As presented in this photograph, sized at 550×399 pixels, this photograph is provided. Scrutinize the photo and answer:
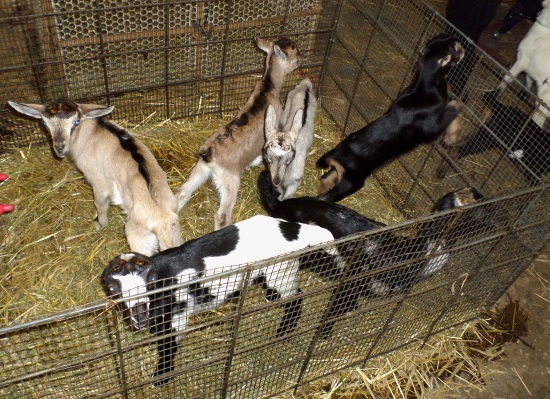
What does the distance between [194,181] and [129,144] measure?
0.83 metres

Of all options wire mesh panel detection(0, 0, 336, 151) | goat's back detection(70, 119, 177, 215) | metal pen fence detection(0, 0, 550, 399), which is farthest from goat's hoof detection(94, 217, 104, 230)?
wire mesh panel detection(0, 0, 336, 151)

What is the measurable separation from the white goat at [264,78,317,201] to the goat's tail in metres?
0.07

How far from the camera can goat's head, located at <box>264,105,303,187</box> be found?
491 cm

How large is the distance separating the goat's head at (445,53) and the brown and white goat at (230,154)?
166 cm

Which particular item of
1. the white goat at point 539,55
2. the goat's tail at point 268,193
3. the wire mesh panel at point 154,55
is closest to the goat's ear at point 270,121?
the goat's tail at point 268,193

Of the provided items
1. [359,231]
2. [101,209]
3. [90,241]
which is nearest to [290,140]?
[359,231]

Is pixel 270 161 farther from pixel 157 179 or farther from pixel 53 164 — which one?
pixel 53 164

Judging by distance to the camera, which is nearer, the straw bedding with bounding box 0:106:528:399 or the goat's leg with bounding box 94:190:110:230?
the straw bedding with bounding box 0:106:528:399

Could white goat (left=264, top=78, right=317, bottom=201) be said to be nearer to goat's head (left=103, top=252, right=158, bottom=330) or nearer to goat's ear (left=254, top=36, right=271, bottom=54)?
goat's ear (left=254, top=36, right=271, bottom=54)

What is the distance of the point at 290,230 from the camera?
12.6ft

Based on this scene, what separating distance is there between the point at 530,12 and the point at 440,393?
7050 mm

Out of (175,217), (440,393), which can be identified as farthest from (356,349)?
(175,217)

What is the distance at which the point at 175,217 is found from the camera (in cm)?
427

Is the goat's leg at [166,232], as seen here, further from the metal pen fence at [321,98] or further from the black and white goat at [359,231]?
the black and white goat at [359,231]
